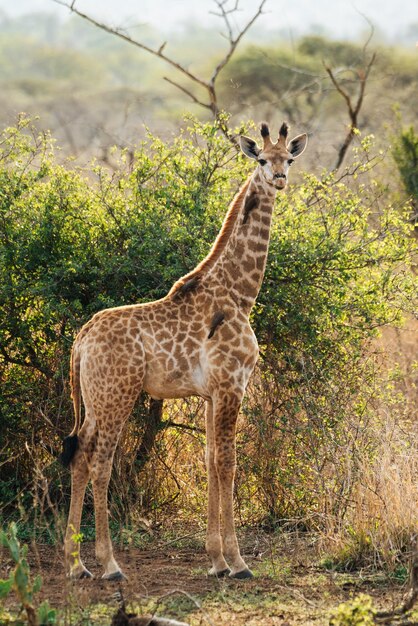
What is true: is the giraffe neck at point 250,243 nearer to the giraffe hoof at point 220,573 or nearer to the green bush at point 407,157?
the giraffe hoof at point 220,573

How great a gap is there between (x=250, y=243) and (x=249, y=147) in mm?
695

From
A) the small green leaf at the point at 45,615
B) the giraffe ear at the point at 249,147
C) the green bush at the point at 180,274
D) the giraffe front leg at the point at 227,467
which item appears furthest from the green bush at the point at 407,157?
the small green leaf at the point at 45,615

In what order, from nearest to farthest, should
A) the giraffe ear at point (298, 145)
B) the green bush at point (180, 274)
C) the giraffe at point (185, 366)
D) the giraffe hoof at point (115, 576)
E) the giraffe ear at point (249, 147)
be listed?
the giraffe hoof at point (115, 576) → the giraffe at point (185, 366) → the giraffe ear at point (249, 147) → the giraffe ear at point (298, 145) → the green bush at point (180, 274)

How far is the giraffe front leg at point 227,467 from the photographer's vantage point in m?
6.85

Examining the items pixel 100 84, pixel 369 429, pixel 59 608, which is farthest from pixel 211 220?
pixel 100 84

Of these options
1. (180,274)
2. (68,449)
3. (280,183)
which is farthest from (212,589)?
(180,274)

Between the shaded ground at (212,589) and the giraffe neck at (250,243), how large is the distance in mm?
1760

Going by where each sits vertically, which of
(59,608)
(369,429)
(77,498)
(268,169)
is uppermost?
(268,169)

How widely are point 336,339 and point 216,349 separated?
2119mm

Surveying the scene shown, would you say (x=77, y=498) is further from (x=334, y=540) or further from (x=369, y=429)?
(x=369, y=429)

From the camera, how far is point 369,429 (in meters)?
8.11

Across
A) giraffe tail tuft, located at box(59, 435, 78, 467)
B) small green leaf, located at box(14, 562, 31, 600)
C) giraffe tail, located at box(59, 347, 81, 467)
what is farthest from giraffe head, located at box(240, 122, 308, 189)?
small green leaf, located at box(14, 562, 31, 600)

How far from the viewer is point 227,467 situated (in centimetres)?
696

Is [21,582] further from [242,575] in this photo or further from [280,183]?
[280,183]
